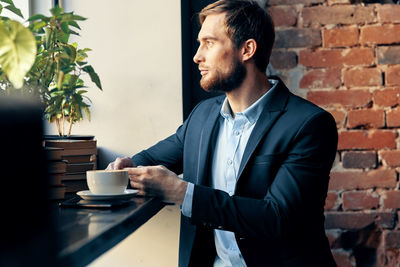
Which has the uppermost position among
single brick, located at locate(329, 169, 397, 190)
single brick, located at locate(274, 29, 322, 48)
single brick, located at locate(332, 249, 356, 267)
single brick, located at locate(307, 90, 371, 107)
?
single brick, located at locate(274, 29, 322, 48)

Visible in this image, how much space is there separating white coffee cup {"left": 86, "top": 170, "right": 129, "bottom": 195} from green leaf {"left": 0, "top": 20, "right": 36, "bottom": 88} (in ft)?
1.46

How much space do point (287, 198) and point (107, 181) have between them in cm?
47

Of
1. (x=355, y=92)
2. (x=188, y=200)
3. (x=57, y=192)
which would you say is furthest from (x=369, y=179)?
(x=57, y=192)

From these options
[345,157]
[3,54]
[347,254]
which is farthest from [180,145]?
[3,54]

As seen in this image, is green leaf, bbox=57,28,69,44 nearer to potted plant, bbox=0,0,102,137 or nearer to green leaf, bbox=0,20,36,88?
potted plant, bbox=0,0,102,137

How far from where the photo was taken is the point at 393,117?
174cm

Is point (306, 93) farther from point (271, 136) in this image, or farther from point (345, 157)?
point (271, 136)

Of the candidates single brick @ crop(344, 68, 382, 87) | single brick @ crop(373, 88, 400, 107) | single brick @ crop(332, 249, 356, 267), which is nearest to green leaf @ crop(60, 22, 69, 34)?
single brick @ crop(344, 68, 382, 87)

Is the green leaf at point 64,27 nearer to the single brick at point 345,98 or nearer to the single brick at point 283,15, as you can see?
the single brick at point 283,15

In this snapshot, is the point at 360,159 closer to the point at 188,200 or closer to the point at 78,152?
the point at 188,200

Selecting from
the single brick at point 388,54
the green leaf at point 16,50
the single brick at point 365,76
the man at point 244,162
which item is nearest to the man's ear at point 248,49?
the man at point 244,162

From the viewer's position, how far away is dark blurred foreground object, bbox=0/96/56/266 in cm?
51

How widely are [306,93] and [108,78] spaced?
0.79 metres

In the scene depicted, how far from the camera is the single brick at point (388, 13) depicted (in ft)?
5.73
